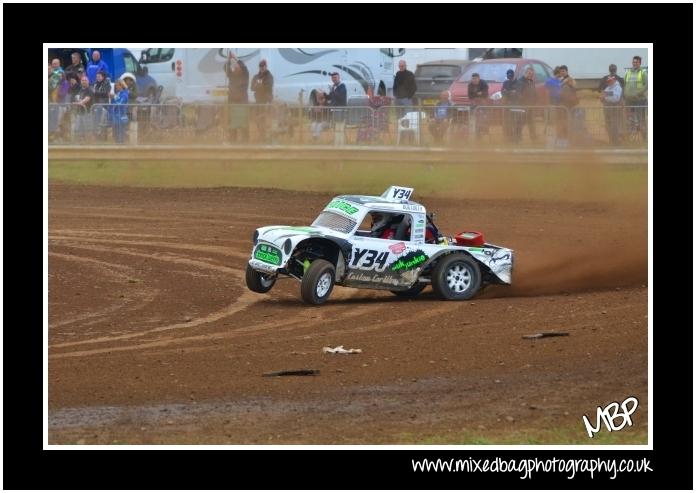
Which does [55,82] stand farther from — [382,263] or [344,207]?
[382,263]

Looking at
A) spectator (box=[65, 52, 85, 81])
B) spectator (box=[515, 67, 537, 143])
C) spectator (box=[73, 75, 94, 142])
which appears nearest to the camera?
spectator (box=[515, 67, 537, 143])

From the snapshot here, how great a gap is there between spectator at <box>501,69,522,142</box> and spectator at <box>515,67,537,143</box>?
90 mm

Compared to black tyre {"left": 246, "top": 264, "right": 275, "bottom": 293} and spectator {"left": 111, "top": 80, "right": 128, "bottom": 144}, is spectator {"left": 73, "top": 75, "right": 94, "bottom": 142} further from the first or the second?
black tyre {"left": 246, "top": 264, "right": 275, "bottom": 293}

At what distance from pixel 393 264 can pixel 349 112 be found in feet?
40.0

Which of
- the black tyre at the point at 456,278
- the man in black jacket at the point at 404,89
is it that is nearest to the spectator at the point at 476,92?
the man in black jacket at the point at 404,89

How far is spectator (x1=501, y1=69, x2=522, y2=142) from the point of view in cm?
2566

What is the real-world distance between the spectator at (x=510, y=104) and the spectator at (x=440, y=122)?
1316mm

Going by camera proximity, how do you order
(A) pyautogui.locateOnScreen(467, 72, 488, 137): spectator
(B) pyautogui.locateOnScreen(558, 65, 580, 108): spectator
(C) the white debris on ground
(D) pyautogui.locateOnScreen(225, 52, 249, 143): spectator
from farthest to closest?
(D) pyautogui.locateOnScreen(225, 52, 249, 143): spectator, (A) pyautogui.locateOnScreen(467, 72, 488, 137): spectator, (B) pyautogui.locateOnScreen(558, 65, 580, 108): spectator, (C) the white debris on ground

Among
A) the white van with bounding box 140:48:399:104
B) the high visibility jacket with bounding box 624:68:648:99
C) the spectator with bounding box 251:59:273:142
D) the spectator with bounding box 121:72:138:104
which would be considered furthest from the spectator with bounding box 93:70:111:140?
the high visibility jacket with bounding box 624:68:648:99

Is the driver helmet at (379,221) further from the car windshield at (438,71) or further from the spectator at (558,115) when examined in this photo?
the car windshield at (438,71)

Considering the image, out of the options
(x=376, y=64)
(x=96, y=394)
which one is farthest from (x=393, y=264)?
(x=376, y=64)

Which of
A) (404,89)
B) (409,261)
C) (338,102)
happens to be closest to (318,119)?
(338,102)

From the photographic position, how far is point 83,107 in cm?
2755

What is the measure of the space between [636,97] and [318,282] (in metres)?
12.8
